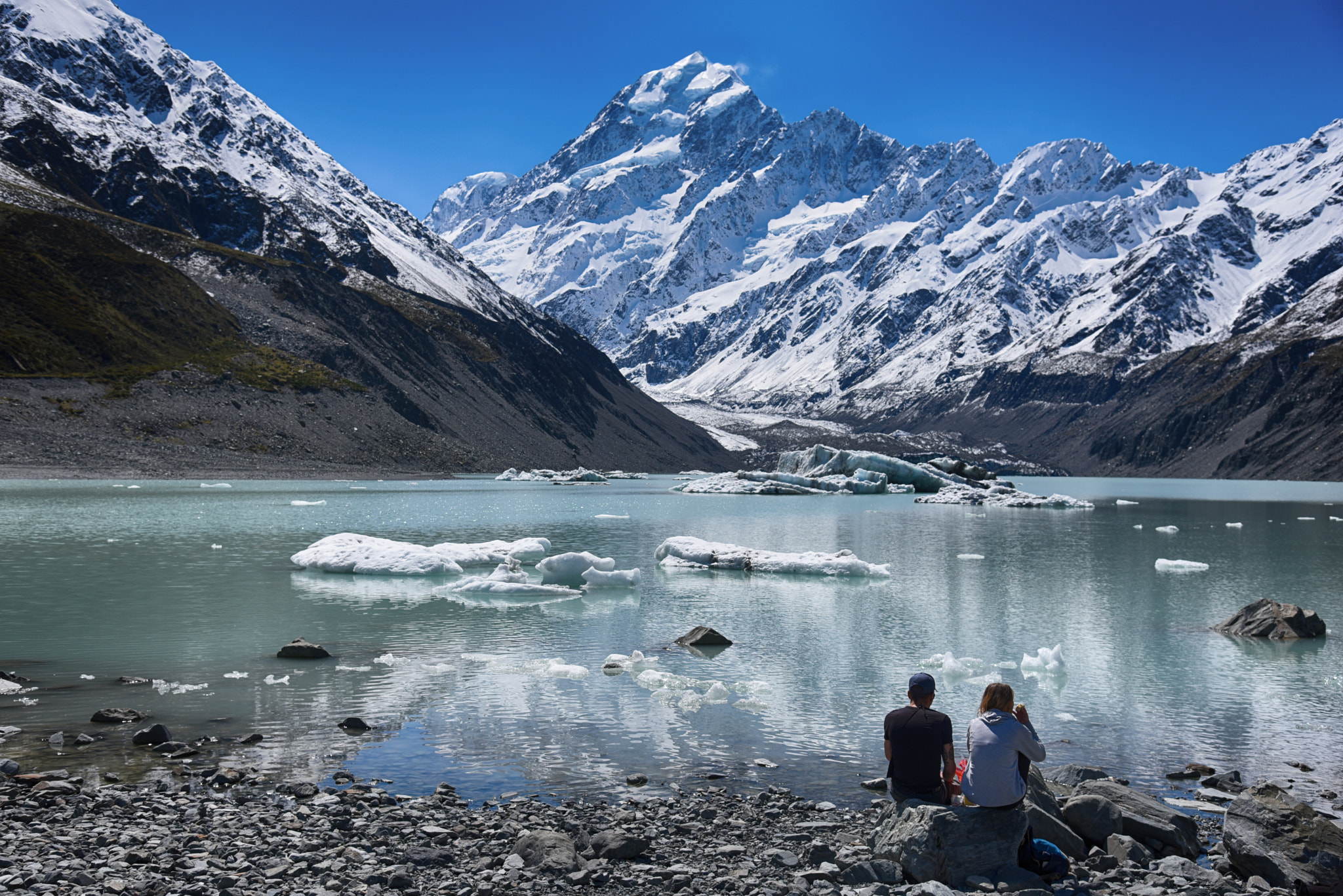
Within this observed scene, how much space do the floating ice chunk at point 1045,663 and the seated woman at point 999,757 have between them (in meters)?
12.1

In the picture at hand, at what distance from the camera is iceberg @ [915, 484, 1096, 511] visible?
102m

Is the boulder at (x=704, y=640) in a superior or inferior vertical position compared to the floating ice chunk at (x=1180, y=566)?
inferior

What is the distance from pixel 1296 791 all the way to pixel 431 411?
511 ft

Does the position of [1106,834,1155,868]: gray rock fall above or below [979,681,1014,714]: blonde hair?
below

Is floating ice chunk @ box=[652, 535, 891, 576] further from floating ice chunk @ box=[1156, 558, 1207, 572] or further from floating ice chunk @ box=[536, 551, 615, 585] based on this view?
floating ice chunk @ box=[1156, 558, 1207, 572]

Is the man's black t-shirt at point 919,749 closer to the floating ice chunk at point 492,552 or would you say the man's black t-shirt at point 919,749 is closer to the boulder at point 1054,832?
the boulder at point 1054,832

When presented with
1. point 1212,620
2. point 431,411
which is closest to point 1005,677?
point 1212,620

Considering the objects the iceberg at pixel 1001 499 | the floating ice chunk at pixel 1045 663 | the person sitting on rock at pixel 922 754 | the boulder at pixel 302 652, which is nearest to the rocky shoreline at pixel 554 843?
the person sitting on rock at pixel 922 754

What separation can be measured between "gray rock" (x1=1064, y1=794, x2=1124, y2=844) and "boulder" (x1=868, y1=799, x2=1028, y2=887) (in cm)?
164

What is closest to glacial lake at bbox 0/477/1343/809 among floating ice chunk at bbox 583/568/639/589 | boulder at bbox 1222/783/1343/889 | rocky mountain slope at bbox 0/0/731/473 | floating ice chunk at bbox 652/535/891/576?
floating ice chunk at bbox 652/535/891/576

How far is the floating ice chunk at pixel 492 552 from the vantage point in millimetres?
38469

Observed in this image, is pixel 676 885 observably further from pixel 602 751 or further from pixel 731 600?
pixel 731 600

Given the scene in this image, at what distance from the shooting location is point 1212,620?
2952cm

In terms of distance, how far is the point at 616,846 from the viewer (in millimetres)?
10633
